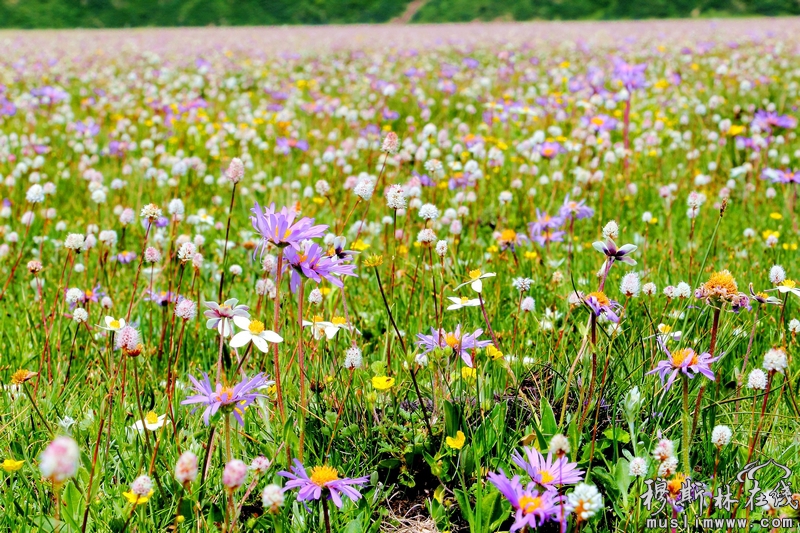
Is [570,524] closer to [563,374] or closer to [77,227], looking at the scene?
[563,374]

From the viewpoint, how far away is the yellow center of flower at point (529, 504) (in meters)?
1.40

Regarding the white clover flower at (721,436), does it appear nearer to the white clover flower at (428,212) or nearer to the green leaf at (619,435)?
the green leaf at (619,435)

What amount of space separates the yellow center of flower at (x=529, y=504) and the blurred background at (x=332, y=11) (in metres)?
48.0

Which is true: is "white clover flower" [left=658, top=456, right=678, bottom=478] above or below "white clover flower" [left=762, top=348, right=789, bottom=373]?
below

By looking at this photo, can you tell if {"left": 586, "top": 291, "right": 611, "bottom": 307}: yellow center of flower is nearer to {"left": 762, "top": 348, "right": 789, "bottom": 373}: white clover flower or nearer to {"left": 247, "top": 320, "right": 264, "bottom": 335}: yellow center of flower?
{"left": 762, "top": 348, "right": 789, "bottom": 373}: white clover flower

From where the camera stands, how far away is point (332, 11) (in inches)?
2004

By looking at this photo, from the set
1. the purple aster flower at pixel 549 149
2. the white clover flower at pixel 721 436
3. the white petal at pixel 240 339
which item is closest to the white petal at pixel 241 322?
the white petal at pixel 240 339

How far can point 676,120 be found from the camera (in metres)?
5.91

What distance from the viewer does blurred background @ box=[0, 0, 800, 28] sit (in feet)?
146

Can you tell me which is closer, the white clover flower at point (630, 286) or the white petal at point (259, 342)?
the white petal at point (259, 342)

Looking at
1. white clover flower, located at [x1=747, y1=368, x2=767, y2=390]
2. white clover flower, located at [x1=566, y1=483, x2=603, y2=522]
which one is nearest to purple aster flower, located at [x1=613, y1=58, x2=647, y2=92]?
white clover flower, located at [x1=747, y1=368, x2=767, y2=390]

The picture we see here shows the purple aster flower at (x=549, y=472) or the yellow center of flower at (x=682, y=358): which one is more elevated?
the yellow center of flower at (x=682, y=358)

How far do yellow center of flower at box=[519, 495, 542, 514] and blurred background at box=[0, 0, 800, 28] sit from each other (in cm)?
4797

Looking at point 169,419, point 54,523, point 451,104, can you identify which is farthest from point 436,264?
point 451,104
